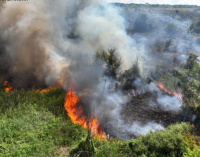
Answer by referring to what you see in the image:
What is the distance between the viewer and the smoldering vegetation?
12500mm

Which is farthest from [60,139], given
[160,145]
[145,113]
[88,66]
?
[88,66]

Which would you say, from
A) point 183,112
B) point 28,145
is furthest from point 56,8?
point 183,112

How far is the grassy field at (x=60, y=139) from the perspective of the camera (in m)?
8.55

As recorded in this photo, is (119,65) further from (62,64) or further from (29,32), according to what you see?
(29,32)

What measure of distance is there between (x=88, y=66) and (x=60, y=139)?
10903 mm

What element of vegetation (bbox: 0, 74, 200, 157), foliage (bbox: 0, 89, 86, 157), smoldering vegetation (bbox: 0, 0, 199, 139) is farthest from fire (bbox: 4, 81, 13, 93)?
vegetation (bbox: 0, 74, 200, 157)

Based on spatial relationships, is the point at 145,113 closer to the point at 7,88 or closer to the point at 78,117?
the point at 78,117

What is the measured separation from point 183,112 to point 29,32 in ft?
62.2

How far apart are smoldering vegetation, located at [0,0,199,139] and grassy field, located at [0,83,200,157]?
1600 mm

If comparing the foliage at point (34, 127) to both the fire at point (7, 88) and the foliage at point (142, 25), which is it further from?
the foliage at point (142, 25)

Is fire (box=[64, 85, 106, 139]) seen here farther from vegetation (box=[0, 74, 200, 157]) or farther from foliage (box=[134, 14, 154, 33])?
foliage (box=[134, 14, 154, 33])

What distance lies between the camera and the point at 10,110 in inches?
468

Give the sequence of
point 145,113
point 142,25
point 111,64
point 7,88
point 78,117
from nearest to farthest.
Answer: point 78,117
point 145,113
point 7,88
point 111,64
point 142,25

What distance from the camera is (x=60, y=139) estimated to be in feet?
32.7
